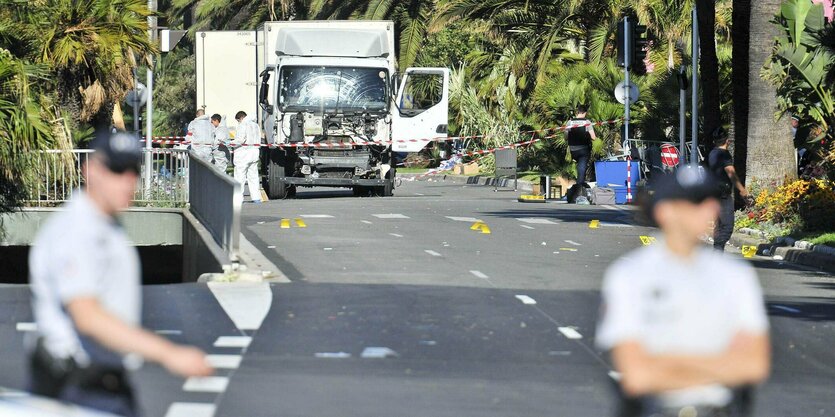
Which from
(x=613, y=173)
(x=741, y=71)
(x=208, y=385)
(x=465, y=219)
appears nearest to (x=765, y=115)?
(x=741, y=71)

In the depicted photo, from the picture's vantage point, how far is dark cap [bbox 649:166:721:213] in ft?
16.6

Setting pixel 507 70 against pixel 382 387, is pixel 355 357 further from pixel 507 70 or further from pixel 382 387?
pixel 507 70

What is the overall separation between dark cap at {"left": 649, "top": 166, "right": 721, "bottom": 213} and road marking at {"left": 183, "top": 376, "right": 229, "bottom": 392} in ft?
16.5

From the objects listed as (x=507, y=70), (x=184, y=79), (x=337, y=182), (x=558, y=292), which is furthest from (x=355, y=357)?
(x=184, y=79)

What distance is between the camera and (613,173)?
31.4 m

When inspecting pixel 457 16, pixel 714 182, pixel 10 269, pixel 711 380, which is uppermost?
pixel 457 16

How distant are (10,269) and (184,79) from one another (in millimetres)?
53633

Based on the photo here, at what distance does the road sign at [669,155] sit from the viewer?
31359 mm

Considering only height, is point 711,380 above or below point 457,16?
below

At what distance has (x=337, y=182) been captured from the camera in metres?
32.7

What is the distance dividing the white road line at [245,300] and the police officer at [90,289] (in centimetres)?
711

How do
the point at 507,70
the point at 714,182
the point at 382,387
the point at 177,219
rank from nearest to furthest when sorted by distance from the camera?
the point at 714,182 < the point at 382,387 < the point at 177,219 < the point at 507,70

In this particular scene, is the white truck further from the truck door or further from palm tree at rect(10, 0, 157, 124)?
palm tree at rect(10, 0, 157, 124)

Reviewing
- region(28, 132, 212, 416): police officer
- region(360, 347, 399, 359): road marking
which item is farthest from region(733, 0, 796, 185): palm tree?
region(28, 132, 212, 416): police officer
